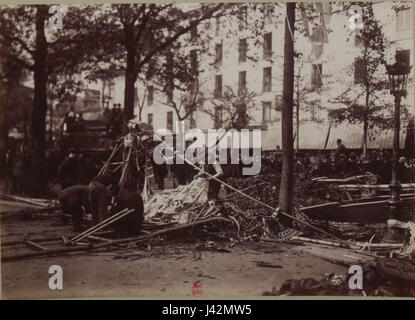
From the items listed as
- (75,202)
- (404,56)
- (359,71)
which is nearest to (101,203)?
(75,202)

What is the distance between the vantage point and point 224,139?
636cm

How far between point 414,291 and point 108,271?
384cm

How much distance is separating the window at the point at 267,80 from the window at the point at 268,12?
2.05 ft

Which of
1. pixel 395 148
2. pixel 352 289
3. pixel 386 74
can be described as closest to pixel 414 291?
pixel 352 289

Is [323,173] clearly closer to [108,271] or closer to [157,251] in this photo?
[157,251]

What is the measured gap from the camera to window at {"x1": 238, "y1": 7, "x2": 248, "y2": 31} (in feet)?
20.9

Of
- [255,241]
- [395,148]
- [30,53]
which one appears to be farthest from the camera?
[30,53]

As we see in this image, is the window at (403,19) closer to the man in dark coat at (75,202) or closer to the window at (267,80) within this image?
the window at (267,80)

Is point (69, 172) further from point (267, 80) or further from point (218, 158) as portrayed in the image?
point (267, 80)

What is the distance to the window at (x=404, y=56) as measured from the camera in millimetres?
6163

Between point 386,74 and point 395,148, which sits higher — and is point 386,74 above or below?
above

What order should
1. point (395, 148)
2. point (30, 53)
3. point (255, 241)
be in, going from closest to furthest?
point (395, 148) < point (255, 241) < point (30, 53)

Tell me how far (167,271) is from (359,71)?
11.7 feet

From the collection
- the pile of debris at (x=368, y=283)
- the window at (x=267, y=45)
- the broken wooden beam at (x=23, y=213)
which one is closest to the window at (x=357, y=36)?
the window at (x=267, y=45)
